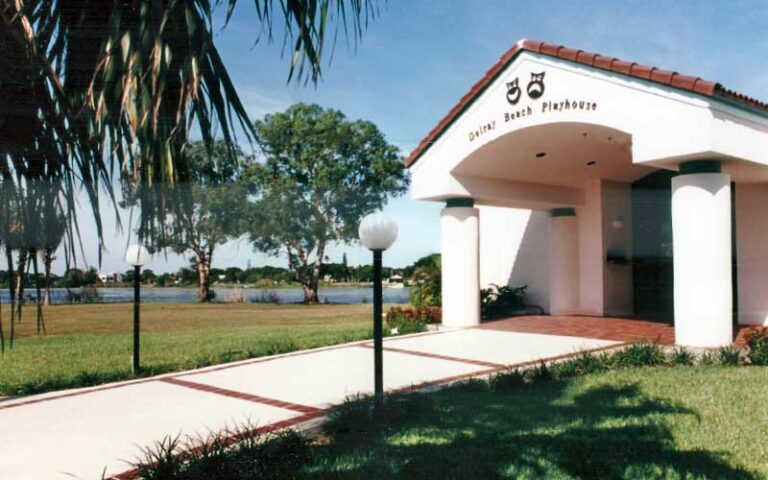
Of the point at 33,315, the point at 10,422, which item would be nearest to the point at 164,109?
the point at 33,315

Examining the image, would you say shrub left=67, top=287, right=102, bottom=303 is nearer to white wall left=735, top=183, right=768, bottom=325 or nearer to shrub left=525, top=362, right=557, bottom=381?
shrub left=525, top=362, right=557, bottom=381

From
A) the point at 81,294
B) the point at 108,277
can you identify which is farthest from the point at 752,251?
the point at 81,294

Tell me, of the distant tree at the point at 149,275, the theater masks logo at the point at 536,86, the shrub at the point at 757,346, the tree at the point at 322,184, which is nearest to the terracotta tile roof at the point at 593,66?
the theater masks logo at the point at 536,86

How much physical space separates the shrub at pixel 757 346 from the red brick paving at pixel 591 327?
1.70m

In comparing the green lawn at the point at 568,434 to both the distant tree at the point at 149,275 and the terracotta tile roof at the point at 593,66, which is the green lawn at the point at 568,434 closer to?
the distant tree at the point at 149,275

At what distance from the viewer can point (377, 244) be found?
637 centimetres

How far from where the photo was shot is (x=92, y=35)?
2732mm

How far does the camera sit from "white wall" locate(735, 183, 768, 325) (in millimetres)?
12539

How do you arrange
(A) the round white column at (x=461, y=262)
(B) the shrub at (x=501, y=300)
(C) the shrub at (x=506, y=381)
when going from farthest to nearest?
1. (B) the shrub at (x=501, y=300)
2. (A) the round white column at (x=461, y=262)
3. (C) the shrub at (x=506, y=381)

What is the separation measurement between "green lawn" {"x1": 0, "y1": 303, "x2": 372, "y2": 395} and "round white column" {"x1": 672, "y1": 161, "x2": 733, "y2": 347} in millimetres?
7101

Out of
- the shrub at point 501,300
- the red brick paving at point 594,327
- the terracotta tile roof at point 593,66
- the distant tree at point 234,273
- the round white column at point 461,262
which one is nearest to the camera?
the distant tree at point 234,273

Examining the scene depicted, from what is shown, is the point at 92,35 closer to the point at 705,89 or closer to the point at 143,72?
the point at 143,72

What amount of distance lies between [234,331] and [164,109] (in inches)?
629

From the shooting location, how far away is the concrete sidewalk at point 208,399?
17.2 ft
